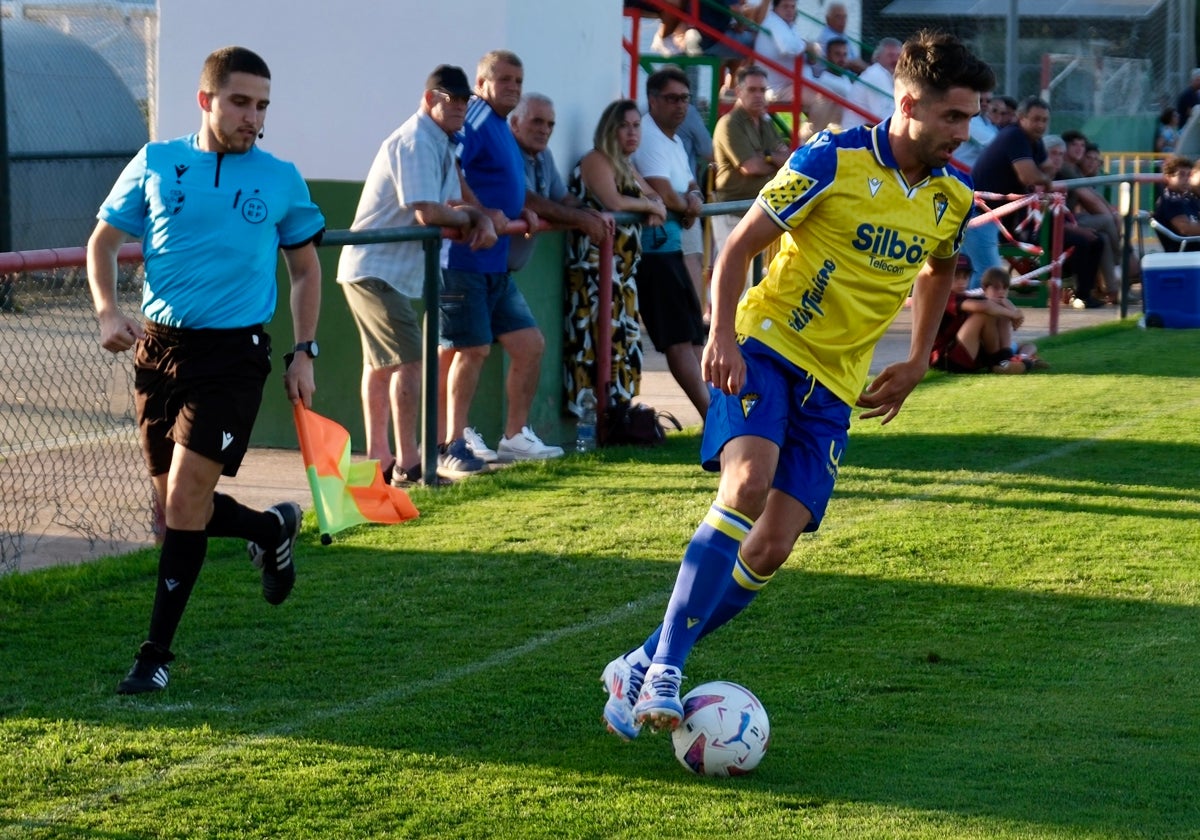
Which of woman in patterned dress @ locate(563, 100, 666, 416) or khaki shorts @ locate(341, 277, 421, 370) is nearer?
khaki shorts @ locate(341, 277, 421, 370)

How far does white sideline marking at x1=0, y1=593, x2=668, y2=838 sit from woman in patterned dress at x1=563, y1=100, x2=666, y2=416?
3.83m

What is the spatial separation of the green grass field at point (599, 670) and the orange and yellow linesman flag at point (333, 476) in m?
0.34

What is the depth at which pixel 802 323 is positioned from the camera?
513 centimetres

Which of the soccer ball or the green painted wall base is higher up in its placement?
the green painted wall base

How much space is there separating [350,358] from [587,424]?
1.49 meters

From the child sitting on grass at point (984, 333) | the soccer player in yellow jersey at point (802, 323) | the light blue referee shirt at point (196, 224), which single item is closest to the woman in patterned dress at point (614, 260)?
the child sitting on grass at point (984, 333)

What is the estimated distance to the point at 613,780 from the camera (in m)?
4.76

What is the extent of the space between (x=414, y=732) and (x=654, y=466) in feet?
15.7

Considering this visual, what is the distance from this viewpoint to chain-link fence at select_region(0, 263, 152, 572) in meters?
8.12

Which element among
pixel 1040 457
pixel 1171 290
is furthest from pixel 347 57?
pixel 1171 290

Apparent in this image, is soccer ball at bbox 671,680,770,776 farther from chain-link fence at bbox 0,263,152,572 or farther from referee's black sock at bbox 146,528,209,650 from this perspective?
chain-link fence at bbox 0,263,152,572

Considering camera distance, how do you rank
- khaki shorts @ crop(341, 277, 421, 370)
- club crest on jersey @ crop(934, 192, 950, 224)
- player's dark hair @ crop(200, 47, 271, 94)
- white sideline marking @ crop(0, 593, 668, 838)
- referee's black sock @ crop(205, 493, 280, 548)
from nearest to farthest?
white sideline marking @ crop(0, 593, 668, 838)
club crest on jersey @ crop(934, 192, 950, 224)
player's dark hair @ crop(200, 47, 271, 94)
referee's black sock @ crop(205, 493, 280, 548)
khaki shorts @ crop(341, 277, 421, 370)

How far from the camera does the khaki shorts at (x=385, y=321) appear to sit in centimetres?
905

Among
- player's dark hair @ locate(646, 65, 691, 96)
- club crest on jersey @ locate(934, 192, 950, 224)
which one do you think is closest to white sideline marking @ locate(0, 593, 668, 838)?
club crest on jersey @ locate(934, 192, 950, 224)
